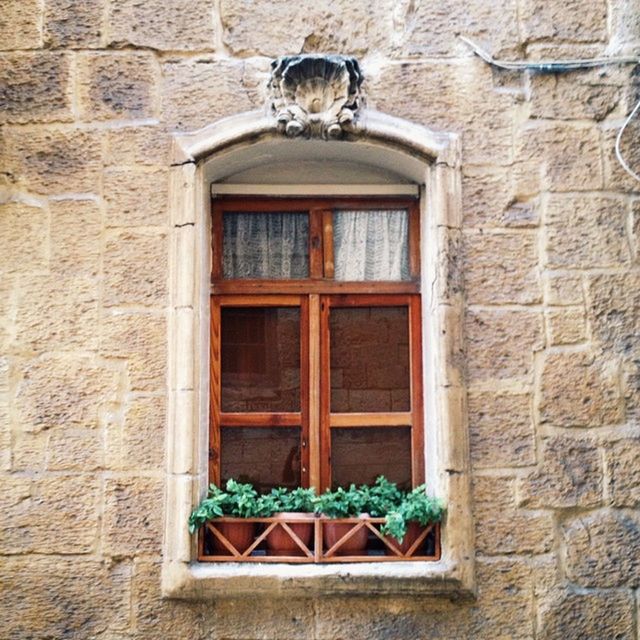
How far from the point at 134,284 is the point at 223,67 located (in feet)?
3.35

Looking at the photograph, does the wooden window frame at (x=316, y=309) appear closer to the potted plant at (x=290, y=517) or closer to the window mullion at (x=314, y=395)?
the window mullion at (x=314, y=395)

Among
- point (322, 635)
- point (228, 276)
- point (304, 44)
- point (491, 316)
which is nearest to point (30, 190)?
point (228, 276)

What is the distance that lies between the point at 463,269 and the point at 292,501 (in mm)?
1218

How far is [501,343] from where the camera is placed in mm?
2939

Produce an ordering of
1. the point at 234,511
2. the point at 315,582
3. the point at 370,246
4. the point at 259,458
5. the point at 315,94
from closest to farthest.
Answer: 1. the point at 315,582
2. the point at 234,511
3. the point at 315,94
4. the point at 259,458
5. the point at 370,246

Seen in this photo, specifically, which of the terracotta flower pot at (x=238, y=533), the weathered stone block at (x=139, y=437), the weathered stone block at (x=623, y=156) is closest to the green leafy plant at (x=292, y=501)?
the terracotta flower pot at (x=238, y=533)

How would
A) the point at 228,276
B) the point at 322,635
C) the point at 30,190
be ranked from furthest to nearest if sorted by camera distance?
the point at 228,276
the point at 30,190
the point at 322,635

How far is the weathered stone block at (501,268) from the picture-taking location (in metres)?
2.96

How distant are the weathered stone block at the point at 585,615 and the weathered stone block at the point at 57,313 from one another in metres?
2.15

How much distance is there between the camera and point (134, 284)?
296 centimetres

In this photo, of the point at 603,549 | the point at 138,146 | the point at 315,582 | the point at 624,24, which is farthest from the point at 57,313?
the point at 624,24

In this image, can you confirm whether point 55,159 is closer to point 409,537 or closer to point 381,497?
point 381,497

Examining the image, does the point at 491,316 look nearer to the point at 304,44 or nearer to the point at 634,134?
the point at 634,134

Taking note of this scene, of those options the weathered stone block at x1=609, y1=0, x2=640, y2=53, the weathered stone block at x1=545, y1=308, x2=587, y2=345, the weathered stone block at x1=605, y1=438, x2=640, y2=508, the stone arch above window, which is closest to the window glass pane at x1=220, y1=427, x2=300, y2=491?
the stone arch above window
